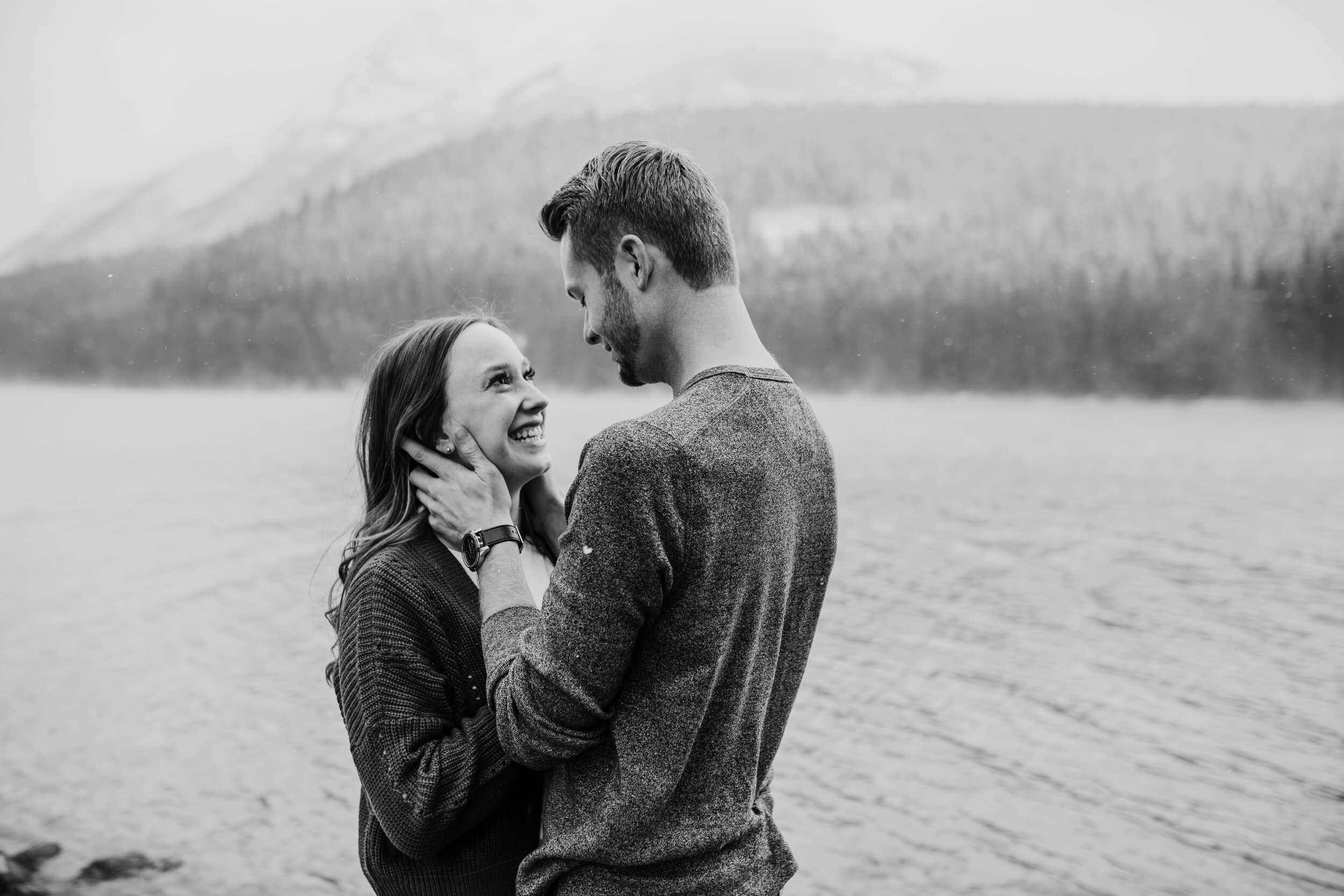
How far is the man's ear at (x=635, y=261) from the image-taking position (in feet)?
2.58

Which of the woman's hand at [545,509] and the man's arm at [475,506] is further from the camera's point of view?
the woman's hand at [545,509]

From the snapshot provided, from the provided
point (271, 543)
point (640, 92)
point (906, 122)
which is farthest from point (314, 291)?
point (640, 92)

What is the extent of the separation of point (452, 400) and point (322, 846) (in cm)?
338

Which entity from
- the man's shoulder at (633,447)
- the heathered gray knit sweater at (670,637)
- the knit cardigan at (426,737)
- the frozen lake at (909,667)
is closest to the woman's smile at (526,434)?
the knit cardigan at (426,737)

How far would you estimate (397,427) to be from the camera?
111cm

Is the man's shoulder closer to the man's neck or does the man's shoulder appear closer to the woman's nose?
the man's neck

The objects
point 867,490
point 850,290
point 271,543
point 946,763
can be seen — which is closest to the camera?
point 946,763

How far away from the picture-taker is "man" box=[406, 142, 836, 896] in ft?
2.30

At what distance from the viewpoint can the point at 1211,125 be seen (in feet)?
46.4

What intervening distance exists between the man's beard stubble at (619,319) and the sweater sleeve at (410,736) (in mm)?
353

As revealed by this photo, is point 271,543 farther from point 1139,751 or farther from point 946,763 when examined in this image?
point 1139,751

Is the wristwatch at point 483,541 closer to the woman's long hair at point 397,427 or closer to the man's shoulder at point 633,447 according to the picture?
the woman's long hair at point 397,427

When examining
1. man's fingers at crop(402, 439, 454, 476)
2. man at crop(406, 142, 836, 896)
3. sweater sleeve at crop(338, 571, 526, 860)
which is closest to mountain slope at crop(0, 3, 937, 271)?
man's fingers at crop(402, 439, 454, 476)

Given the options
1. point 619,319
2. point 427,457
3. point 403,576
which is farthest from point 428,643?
point 619,319
